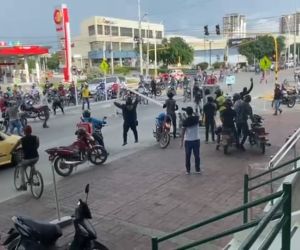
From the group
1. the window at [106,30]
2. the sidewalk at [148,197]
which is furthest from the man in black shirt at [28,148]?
the window at [106,30]

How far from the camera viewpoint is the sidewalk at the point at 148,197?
6.95 metres

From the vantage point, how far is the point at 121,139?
15.8 metres

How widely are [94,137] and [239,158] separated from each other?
164 inches

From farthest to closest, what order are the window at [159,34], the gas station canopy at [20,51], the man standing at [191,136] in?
1. the window at [159,34]
2. the gas station canopy at [20,51]
3. the man standing at [191,136]

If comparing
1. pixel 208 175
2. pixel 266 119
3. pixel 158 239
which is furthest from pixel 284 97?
pixel 158 239

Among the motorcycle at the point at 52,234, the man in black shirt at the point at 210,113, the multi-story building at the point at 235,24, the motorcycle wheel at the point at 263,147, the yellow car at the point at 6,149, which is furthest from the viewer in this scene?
the multi-story building at the point at 235,24

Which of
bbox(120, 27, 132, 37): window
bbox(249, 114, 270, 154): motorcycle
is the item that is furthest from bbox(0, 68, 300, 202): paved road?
bbox(120, 27, 132, 37): window

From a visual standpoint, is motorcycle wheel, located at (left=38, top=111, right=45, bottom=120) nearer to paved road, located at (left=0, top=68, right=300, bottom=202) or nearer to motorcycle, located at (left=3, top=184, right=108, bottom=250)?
paved road, located at (left=0, top=68, right=300, bottom=202)

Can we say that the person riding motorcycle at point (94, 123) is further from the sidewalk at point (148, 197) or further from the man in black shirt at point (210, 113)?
the man in black shirt at point (210, 113)

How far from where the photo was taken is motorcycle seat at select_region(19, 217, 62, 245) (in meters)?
5.33

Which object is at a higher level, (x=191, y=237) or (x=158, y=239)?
(x=158, y=239)

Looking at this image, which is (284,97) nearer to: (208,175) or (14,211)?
(208,175)

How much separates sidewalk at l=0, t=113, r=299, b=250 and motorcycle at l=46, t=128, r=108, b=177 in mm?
287

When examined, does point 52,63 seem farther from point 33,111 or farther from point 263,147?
point 263,147
